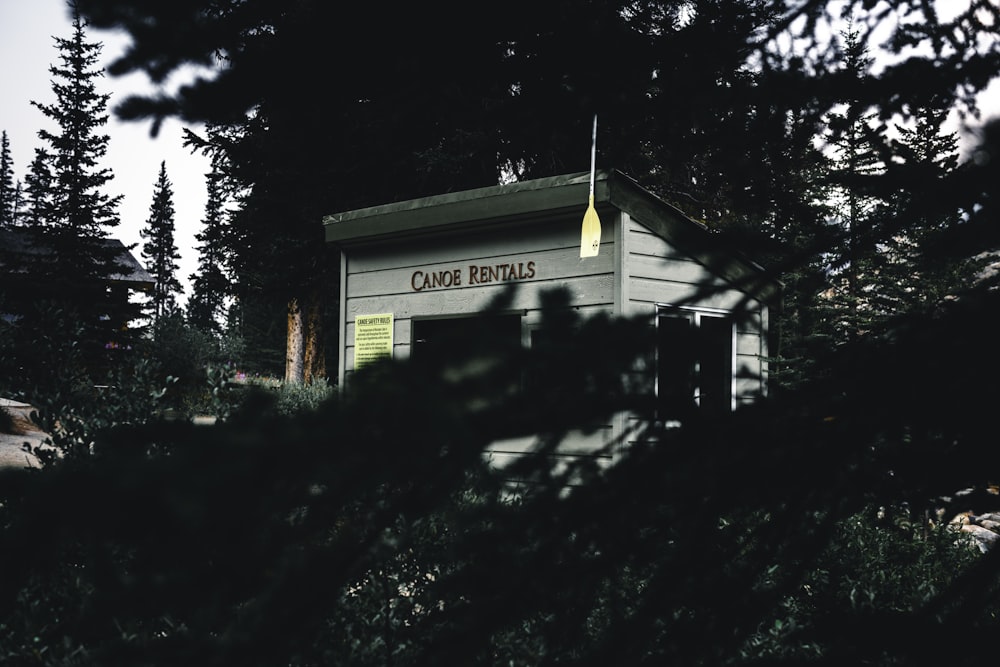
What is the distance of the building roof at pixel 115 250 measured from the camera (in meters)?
25.5

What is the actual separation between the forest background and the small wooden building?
2997mm

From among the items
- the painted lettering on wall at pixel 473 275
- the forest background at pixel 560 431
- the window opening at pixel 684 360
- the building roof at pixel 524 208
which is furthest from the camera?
the painted lettering on wall at pixel 473 275

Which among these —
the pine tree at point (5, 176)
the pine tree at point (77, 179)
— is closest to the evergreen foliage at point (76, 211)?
the pine tree at point (77, 179)

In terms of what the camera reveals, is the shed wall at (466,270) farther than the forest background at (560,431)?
Yes

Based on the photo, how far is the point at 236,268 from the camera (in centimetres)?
1666

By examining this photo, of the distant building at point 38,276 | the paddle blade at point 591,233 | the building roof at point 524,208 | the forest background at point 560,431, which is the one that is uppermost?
the distant building at point 38,276

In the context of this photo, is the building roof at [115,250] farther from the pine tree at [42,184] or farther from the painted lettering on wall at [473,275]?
the painted lettering on wall at [473,275]

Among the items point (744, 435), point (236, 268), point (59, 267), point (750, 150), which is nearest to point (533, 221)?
point (750, 150)

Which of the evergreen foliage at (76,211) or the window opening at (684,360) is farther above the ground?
the evergreen foliage at (76,211)

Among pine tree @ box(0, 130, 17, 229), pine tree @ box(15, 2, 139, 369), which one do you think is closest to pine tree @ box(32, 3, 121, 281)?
pine tree @ box(15, 2, 139, 369)

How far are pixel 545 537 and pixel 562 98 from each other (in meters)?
1.39

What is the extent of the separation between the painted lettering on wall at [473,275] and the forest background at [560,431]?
399 centimetres

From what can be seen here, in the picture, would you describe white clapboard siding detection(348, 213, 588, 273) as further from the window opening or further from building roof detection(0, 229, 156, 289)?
building roof detection(0, 229, 156, 289)

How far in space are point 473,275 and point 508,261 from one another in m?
0.41
